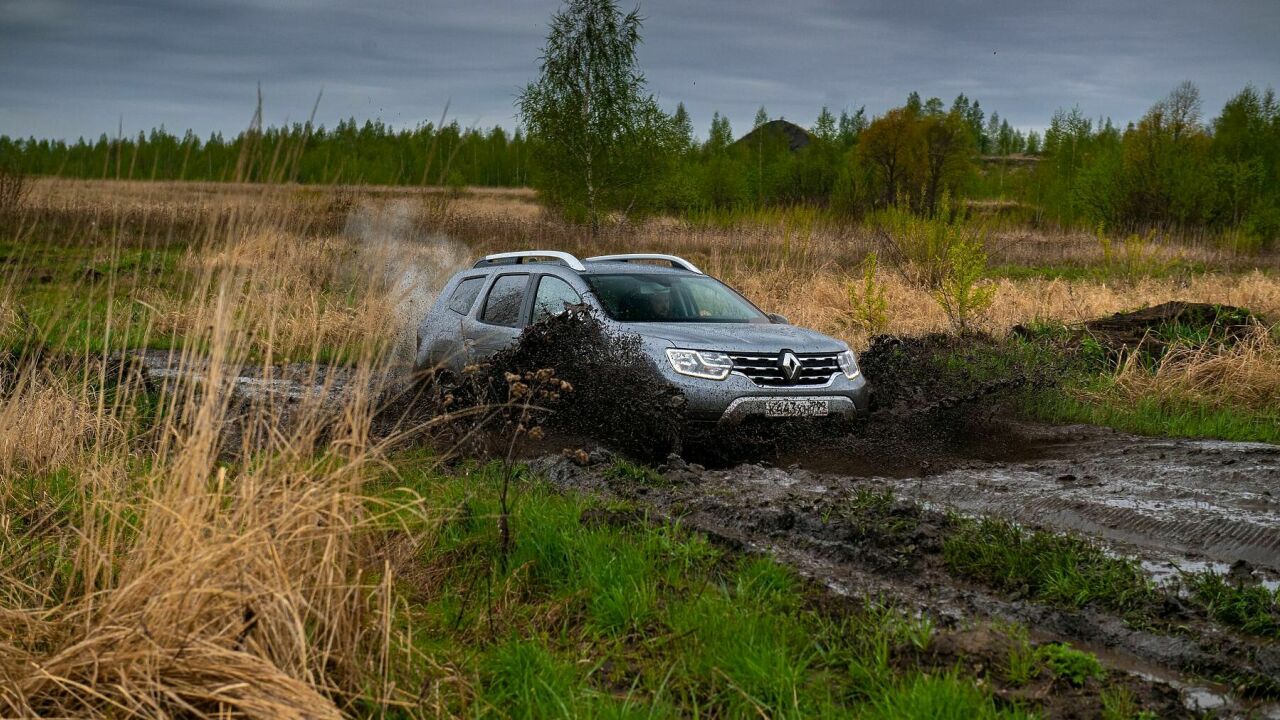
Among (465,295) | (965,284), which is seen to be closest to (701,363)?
(465,295)

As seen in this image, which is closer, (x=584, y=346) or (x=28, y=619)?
(x=28, y=619)

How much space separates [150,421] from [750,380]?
4.98 metres

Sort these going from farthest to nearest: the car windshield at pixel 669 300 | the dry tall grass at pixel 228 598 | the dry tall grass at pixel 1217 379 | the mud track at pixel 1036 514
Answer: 1. the dry tall grass at pixel 1217 379
2. the car windshield at pixel 669 300
3. the mud track at pixel 1036 514
4. the dry tall grass at pixel 228 598

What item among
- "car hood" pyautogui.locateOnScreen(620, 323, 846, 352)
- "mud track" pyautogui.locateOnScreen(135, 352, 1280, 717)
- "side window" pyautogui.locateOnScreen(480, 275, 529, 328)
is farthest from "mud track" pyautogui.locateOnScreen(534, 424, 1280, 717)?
"side window" pyautogui.locateOnScreen(480, 275, 529, 328)

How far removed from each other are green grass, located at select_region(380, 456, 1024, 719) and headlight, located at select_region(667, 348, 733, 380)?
2301mm

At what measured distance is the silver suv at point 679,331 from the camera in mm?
7762

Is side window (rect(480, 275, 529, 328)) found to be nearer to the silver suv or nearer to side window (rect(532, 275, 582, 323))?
the silver suv

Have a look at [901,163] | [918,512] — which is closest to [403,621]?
[918,512]

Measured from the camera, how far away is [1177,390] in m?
10.3

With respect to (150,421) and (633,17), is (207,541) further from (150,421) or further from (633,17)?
(633,17)

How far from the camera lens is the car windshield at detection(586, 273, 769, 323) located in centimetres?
870

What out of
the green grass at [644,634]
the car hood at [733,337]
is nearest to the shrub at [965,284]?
the car hood at [733,337]

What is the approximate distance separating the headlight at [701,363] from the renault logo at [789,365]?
42 centimetres

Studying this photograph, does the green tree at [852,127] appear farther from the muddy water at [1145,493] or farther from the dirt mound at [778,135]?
the muddy water at [1145,493]
